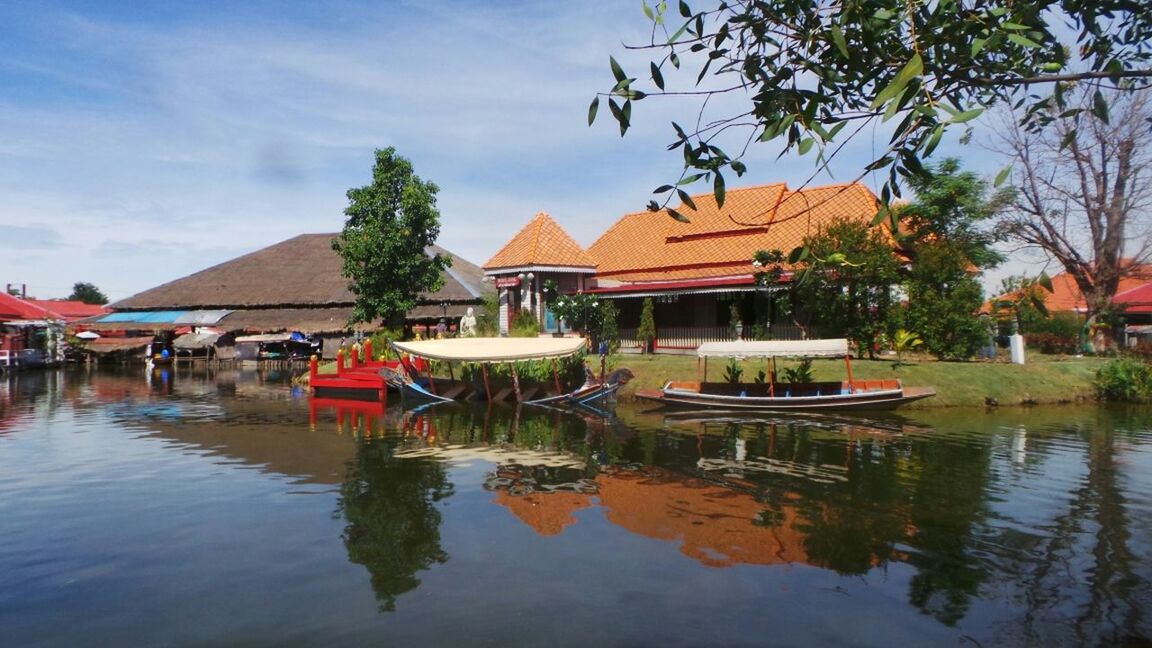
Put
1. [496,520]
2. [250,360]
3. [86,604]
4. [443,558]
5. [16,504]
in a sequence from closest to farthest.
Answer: [86,604] < [443,558] < [496,520] < [16,504] < [250,360]

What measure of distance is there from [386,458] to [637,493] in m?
5.40

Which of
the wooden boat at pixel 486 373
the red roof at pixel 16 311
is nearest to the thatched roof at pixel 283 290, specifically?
the red roof at pixel 16 311

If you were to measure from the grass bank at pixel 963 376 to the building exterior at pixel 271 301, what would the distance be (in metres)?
20.4

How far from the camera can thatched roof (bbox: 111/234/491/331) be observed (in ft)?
144

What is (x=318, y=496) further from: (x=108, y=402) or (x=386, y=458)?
(x=108, y=402)

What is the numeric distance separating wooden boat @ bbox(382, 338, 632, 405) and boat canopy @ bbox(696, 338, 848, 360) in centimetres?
355

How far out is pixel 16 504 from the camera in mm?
→ 10836

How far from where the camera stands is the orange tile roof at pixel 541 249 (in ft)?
100

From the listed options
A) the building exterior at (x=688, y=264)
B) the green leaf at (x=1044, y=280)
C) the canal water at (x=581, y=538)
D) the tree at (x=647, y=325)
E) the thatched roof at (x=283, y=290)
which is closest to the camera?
the green leaf at (x=1044, y=280)

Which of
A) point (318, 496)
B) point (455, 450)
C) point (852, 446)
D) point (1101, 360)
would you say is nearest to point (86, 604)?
point (318, 496)

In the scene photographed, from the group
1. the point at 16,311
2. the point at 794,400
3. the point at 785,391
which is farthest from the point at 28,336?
the point at 794,400

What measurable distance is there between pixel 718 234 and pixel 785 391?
11.8m

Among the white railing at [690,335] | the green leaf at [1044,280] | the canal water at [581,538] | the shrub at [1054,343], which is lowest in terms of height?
the canal water at [581,538]

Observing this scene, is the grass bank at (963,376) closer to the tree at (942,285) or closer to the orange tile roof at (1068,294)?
the tree at (942,285)
